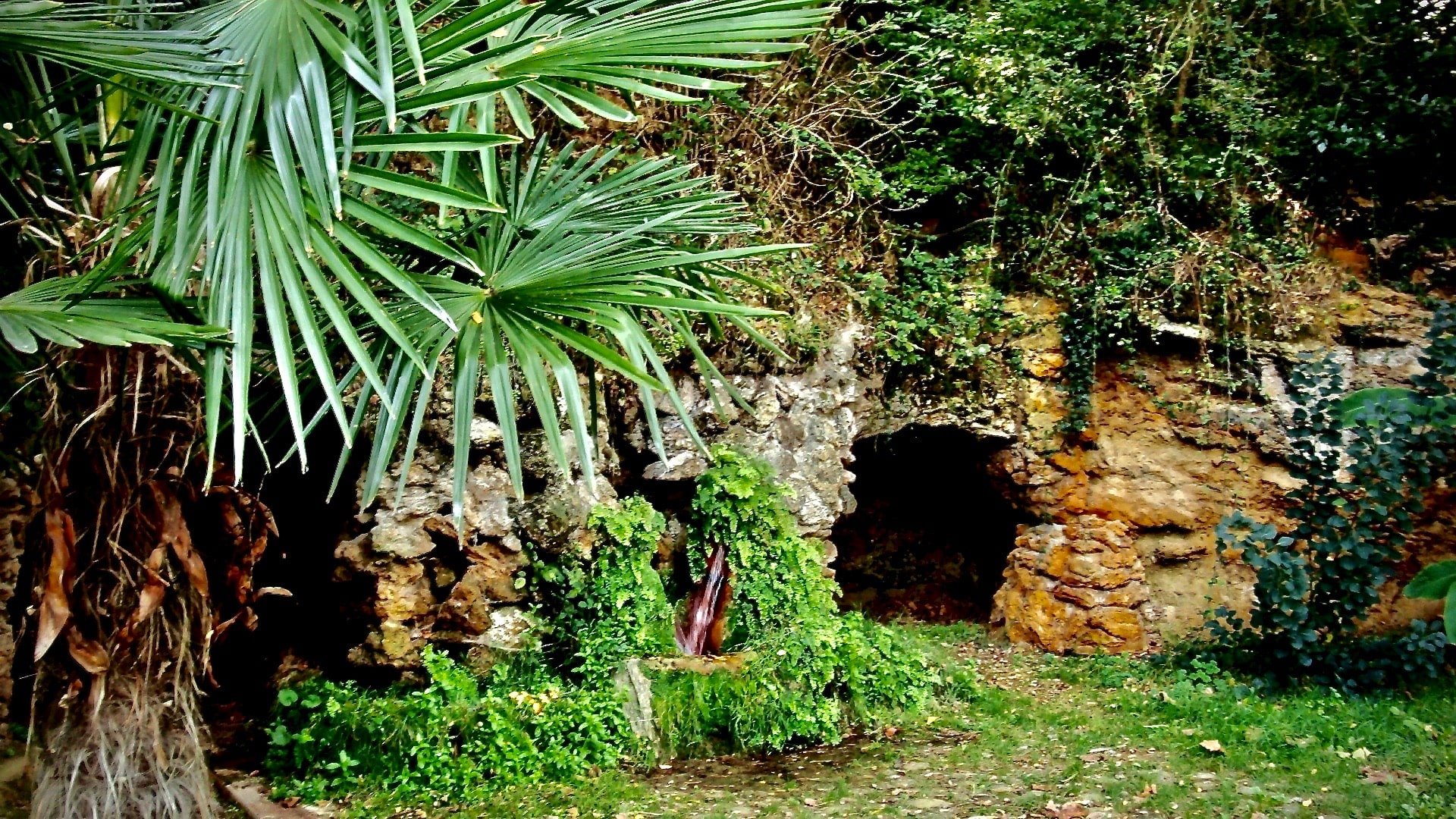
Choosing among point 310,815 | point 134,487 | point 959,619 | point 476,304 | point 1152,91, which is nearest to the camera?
point 476,304

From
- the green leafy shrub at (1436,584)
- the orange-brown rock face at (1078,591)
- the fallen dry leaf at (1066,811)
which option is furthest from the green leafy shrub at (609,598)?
the green leafy shrub at (1436,584)

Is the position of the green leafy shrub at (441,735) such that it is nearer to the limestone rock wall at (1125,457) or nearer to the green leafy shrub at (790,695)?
the green leafy shrub at (790,695)

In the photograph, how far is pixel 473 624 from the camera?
Answer: 5.25 m

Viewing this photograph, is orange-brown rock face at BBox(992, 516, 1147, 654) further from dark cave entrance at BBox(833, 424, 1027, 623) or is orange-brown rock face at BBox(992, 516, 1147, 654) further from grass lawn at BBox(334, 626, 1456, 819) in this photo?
dark cave entrance at BBox(833, 424, 1027, 623)

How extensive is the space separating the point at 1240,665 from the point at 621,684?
398 cm

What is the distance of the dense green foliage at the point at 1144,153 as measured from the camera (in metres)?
7.65

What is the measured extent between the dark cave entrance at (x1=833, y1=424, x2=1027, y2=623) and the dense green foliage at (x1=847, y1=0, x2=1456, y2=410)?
64.3 inches

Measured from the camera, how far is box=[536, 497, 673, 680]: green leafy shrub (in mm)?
5414

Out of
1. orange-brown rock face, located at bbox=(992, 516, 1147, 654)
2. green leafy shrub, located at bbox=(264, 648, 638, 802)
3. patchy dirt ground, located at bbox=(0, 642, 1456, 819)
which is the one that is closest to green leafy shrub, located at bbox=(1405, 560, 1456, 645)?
patchy dirt ground, located at bbox=(0, 642, 1456, 819)

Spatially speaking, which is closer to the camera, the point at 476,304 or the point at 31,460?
the point at 476,304

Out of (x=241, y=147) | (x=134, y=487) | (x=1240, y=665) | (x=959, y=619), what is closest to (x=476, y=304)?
(x=241, y=147)

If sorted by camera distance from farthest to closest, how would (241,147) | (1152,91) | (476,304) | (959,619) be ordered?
(959,619) < (1152,91) < (476,304) < (241,147)

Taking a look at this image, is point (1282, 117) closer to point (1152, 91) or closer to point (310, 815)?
point (1152, 91)

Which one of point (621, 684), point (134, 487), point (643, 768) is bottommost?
point (643, 768)
